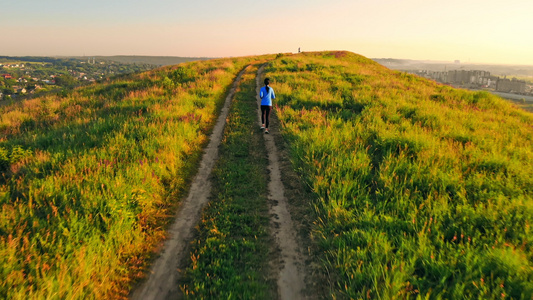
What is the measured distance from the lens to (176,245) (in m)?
4.04

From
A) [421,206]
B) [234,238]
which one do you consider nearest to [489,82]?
[421,206]

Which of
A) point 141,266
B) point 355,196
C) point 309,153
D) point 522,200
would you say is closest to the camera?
point 141,266

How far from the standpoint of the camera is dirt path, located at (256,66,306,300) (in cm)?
321

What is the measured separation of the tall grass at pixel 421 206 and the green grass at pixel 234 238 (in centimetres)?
106

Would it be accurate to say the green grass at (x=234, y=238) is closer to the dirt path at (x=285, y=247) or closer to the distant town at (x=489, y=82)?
the dirt path at (x=285, y=247)

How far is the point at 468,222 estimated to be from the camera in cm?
364

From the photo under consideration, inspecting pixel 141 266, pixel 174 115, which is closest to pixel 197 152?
pixel 174 115

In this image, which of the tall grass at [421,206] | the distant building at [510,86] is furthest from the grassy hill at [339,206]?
the distant building at [510,86]

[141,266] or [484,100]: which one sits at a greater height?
[484,100]

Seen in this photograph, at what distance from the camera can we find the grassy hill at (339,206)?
287cm

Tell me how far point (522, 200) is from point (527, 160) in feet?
9.46

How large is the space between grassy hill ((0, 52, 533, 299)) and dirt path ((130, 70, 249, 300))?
0.84ft

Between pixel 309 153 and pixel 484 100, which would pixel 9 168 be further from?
pixel 484 100

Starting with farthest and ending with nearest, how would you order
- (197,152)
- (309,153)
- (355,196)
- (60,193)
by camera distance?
(197,152), (309,153), (355,196), (60,193)
